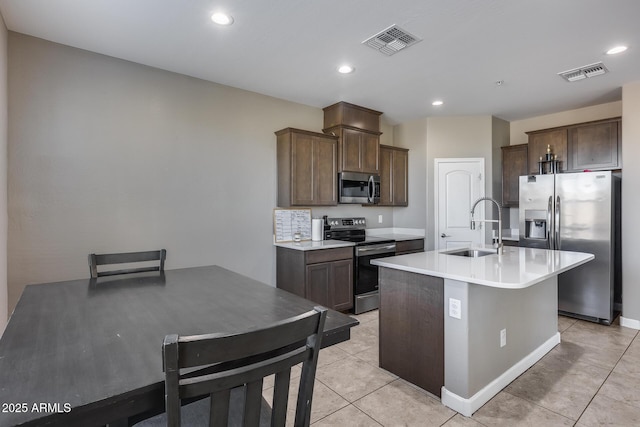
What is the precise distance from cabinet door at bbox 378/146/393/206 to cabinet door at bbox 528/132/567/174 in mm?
1972

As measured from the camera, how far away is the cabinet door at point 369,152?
4590 millimetres

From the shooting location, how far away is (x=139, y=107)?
314cm

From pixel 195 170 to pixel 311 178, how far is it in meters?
1.38

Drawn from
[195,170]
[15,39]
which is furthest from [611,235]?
[15,39]

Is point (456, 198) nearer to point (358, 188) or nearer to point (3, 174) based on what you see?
point (358, 188)

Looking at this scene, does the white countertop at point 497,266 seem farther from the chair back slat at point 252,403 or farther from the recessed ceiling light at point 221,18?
the recessed ceiling light at point 221,18

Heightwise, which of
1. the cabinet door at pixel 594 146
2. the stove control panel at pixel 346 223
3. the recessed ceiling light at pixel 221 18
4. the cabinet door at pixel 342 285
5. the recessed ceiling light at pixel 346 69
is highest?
the recessed ceiling light at pixel 346 69

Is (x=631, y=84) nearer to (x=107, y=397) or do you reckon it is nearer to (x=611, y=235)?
(x=611, y=235)

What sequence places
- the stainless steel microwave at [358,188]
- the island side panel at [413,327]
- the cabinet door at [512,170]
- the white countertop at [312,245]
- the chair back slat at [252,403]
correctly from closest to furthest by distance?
the chair back slat at [252,403], the island side panel at [413,327], the white countertop at [312,245], the stainless steel microwave at [358,188], the cabinet door at [512,170]

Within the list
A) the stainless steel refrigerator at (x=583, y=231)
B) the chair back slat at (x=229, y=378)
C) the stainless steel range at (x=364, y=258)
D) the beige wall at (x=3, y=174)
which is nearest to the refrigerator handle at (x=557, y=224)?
the stainless steel refrigerator at (x=583, y=231)

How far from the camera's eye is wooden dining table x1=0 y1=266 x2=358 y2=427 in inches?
30.1

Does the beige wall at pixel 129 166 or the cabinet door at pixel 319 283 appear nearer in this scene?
the beige wall at pixel 129 166

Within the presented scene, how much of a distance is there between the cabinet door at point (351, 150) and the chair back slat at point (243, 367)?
11.7 feet

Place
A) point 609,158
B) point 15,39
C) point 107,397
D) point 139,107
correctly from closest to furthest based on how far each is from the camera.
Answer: point 107,397, point 15,39, point 139,107, point 609,158
